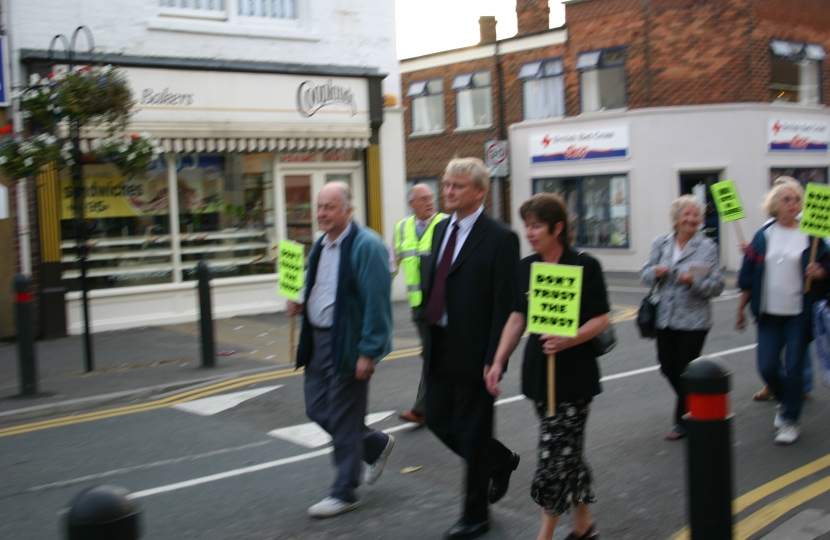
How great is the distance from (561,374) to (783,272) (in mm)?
2952

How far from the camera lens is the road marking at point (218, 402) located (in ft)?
26.1

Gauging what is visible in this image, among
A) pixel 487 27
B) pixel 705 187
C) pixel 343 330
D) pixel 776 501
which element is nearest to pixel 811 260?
pixel 776 501

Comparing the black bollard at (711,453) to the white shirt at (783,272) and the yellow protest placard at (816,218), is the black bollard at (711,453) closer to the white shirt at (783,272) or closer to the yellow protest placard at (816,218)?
the white shirt at (783,272)

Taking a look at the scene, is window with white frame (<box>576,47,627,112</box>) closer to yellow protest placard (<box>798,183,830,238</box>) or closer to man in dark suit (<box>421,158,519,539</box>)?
Answer: yellow protest placard (<box>798,183,830,238</box>)

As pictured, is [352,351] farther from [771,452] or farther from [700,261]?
[771,452]

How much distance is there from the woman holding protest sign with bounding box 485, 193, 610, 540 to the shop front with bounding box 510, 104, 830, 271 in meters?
18.4

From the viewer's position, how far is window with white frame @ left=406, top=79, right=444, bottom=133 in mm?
27422

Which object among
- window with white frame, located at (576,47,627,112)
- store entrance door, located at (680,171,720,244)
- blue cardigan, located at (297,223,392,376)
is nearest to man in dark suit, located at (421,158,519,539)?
blue cardigan, located at (297,223,392,376)

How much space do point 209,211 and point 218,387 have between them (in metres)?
5.76

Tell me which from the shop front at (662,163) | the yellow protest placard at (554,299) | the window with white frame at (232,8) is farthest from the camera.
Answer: the shop front at (662,163)

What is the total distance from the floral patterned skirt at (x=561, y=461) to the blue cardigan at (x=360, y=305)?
3.87 feet

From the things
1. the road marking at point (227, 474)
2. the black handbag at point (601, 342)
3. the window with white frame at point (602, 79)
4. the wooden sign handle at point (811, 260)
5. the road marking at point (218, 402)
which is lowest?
the road marking at point (227, 474)

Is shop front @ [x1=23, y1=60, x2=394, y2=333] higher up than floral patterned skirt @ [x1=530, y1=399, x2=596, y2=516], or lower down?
higher up

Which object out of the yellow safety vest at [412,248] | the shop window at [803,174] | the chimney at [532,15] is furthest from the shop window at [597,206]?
the yellow safety vest at [412,248]
